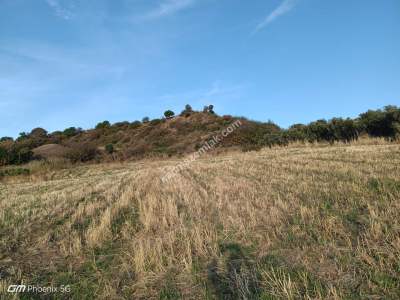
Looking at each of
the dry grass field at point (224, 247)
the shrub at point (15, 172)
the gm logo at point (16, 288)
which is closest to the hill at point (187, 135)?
the shrub at point (15, 172)

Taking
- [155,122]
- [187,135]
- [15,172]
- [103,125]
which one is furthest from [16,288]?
[103,125]

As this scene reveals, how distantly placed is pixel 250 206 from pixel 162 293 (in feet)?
10.7

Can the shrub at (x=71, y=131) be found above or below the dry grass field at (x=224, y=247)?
above

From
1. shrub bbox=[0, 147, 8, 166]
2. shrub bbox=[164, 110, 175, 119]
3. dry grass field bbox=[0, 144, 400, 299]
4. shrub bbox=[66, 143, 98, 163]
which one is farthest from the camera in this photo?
shrub bbox=[164, 110, 175, 119]

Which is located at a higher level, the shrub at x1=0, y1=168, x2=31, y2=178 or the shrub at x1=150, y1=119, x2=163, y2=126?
the shrub at x1=150, y1=119, x2=163, y2=126

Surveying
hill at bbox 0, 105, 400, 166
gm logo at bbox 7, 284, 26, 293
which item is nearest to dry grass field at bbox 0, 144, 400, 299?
gm logo at bbox 7, 284, 26, 293

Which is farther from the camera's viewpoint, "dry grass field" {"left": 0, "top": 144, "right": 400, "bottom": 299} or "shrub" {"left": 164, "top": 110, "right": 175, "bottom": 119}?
"shrub" {"left": 164, "top": 110, "right": 175, "bottom": 119}

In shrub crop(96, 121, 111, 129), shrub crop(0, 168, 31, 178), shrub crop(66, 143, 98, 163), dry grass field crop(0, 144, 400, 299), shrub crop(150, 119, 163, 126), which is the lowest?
dry grass field crop(0, 144, 400, 299)

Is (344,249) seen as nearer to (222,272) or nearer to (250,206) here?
(222,272)

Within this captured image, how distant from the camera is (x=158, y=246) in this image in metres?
4.48

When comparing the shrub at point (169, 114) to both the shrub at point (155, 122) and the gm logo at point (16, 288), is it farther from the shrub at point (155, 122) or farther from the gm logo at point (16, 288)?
the gm logo at point (16, 288)

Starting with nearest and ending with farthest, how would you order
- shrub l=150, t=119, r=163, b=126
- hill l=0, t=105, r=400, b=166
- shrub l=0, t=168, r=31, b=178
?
1. shrub l=0, t=168, r=31, b=178
2. hill l=0, t=105, r=400, b=166
3. shrub l=150, t=119, r=163, b=126

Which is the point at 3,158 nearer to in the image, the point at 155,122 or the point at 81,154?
the point at 81,154

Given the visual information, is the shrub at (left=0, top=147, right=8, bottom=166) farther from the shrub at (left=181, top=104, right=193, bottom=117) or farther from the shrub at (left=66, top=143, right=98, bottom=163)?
the shrub at (left=181, top=104, right=193, bottom=117)
